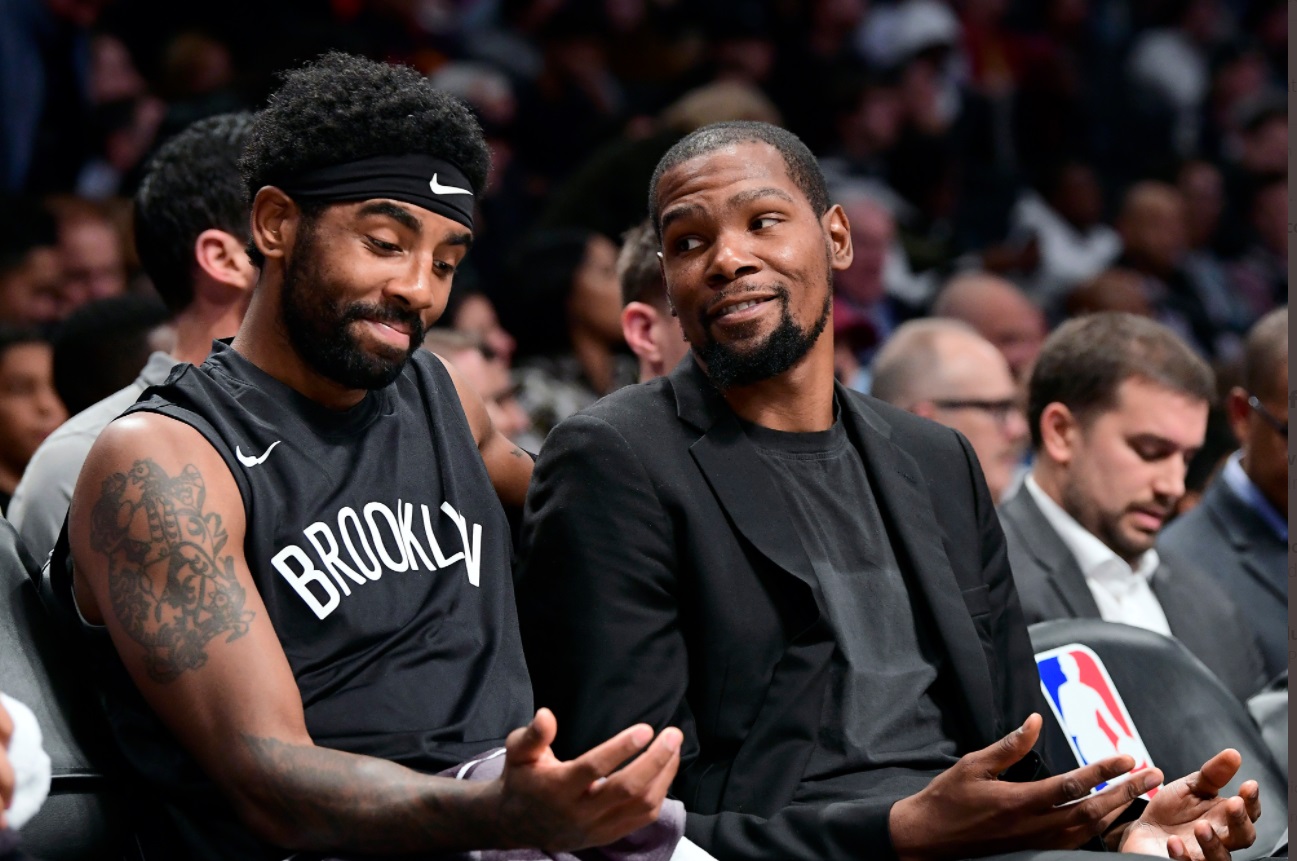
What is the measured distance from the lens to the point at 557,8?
8.44 metres

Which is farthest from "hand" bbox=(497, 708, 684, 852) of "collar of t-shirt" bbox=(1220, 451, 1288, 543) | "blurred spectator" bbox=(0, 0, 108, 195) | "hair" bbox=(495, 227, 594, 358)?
"blurred spectator" bbox=(0, 0, 108, 195)

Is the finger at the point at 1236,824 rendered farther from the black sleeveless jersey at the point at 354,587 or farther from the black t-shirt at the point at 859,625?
the black sleeveless jersey at the point at 354,587

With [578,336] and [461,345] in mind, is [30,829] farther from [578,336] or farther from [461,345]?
[578,336]

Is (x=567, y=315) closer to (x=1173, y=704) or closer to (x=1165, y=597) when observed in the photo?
(x=1165, y=597)

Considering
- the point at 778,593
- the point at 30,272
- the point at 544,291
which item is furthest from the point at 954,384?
the point at 30,272

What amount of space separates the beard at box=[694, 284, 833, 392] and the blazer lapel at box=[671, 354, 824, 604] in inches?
2.1

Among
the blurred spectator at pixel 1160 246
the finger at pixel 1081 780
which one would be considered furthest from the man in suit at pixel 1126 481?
the blurred spectator at pixel 1160 246

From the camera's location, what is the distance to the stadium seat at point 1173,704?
132 inches

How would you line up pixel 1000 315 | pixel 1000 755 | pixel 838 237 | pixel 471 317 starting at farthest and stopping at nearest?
1. pixel 1000 315
2. pixel 471 317
3. pixel 838 237
4. pixel 1000 755

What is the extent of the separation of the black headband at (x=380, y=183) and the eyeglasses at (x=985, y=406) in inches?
91.1

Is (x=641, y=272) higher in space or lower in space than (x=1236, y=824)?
higher

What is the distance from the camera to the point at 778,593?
282cm

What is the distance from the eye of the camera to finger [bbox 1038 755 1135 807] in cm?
244

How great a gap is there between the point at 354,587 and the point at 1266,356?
3226mm
